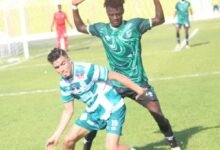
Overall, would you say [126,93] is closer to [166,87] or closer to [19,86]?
[166,87]

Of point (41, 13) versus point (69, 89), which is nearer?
point (69, 89)

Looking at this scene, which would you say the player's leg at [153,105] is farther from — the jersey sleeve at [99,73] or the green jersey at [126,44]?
the jersey sleeve at [99,73]

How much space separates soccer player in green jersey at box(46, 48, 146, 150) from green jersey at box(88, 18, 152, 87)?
0.92 metres

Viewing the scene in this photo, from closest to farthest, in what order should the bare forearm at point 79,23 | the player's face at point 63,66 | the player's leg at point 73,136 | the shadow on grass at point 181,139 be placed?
the player's face at point 63,66
the player's leg at point 73,136
the bare forearm at point 79,23
the shadow on grass at point 181,139

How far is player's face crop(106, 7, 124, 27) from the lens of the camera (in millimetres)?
7828

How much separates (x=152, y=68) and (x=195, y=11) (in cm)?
4121

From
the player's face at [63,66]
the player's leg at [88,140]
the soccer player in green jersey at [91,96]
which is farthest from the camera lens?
the player's leg at [88,140]

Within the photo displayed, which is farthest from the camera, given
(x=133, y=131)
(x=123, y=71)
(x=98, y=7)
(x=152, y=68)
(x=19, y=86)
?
(x=98, y=7)

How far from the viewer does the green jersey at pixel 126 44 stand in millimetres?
8250

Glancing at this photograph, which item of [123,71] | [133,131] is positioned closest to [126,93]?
[123,71]

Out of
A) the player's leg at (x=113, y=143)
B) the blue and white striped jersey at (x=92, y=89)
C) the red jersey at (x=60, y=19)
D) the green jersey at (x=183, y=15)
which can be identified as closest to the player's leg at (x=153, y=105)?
the blue and white striped jersey at (x=92, y=89)

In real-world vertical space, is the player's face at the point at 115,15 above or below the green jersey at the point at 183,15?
above

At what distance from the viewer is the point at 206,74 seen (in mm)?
17047

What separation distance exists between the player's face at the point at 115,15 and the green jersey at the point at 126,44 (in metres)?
0.11
